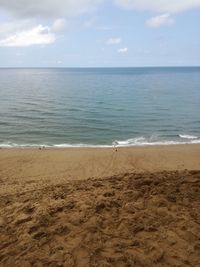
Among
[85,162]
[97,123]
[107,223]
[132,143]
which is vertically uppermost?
[107,223]

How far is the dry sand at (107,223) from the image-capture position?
7219mm

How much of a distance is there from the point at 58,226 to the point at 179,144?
1835cm

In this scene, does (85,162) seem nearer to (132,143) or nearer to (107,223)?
(132,143)

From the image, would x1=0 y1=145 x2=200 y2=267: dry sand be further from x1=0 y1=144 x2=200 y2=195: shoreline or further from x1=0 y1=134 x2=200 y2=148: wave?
x1=0 y1=134 x2=200 y2=148: wave

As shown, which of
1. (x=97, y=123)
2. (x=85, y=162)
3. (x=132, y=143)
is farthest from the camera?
(x=97, y=123)

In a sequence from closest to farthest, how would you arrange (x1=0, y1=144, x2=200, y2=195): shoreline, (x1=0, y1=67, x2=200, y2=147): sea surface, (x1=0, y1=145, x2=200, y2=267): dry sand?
(x1=0, y1=145, x2=200, y2=267): dry sand, (x1=0, y1=144, x2=200, y2=195): shoreline, (x1=0, y1=67, x2=200, y2=147): sea surface

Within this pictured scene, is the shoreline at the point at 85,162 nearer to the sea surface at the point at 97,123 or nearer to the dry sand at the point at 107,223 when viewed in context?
the sea surface at the point at 97,123

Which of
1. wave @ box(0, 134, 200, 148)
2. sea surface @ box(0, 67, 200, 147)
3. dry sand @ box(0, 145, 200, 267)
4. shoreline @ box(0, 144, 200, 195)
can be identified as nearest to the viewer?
dry sand @ box(0, 145, 200, 267)

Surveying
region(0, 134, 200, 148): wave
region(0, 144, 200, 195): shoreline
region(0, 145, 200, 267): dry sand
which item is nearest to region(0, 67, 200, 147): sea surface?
region(0, 134, 200, 148): wave

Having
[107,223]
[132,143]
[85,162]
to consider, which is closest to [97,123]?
[132,143]

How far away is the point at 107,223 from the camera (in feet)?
27.9

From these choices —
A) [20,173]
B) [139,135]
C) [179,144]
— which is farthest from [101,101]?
[20,173]

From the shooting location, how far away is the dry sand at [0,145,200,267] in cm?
722

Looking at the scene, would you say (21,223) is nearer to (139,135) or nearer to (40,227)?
(40,227)
